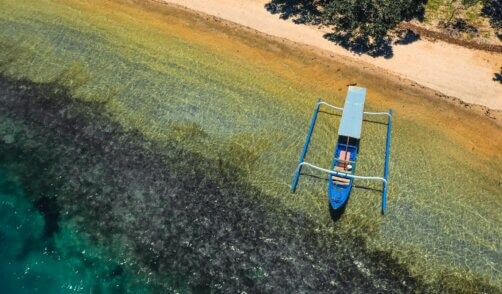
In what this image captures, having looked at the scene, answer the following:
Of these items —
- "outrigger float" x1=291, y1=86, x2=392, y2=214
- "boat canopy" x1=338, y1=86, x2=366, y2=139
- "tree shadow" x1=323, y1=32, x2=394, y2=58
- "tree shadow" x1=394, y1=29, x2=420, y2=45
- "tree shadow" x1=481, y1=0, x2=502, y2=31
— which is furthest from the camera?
"tree shadow" x1=481, y1=0, x2=502, y2=31

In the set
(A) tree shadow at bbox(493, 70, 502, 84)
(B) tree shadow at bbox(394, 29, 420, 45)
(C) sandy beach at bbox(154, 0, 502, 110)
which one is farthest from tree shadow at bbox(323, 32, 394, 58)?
(A) tree shadow at bbox(493, 70, 502, 84)

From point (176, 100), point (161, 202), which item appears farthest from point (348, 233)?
point (176, 100)

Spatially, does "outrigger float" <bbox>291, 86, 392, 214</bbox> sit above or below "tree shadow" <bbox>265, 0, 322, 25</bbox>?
below

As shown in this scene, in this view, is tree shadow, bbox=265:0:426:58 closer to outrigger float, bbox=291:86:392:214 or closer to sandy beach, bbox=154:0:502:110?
sandy beach, bbox=154:0:502:110

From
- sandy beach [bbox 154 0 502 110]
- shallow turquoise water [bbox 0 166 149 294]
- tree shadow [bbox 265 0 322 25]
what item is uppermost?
tree shadow [bbox 265 0 322 25]

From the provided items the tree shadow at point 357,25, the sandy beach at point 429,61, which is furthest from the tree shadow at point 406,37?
the sandy beach at point 429,61

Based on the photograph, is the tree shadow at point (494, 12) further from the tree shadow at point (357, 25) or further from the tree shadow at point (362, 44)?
the tree shadow at point (362, 44)

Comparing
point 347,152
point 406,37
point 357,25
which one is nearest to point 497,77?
point 406,37
